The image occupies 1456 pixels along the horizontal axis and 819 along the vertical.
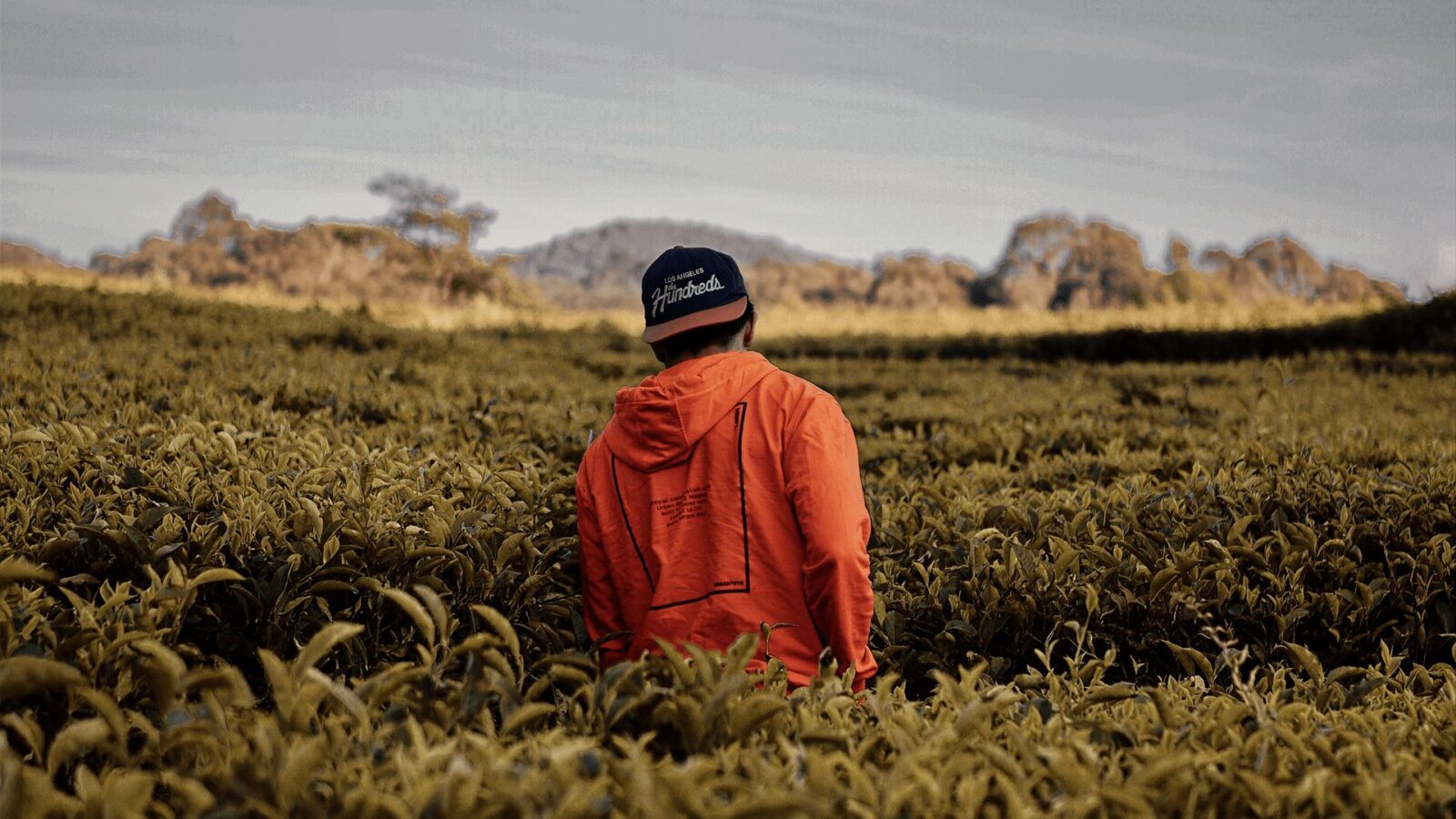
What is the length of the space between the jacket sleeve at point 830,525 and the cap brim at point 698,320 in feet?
1.14

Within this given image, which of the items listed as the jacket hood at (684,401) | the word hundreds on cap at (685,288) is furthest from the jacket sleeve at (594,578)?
the word hundreds on cap at (685,288)

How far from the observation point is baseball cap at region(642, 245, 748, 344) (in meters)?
2.68

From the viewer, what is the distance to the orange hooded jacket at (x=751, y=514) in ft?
8.30

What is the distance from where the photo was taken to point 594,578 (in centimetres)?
288

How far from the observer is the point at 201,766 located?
1.60 m

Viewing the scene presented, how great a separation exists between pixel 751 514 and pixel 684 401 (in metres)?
0.37

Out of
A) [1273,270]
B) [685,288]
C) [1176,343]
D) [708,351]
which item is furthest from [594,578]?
[1273,270]

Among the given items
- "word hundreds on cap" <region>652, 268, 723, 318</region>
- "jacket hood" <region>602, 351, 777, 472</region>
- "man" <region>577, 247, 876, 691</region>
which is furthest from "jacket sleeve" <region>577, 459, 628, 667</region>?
"word hundreds on cap" <region>652, 268, 723, 318</region>

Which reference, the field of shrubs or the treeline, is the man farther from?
the treeline

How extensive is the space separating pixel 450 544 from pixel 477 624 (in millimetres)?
281

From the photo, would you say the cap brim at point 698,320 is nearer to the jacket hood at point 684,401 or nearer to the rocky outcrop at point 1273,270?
the jacket hood at point 684,401

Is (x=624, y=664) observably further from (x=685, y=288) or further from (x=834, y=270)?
(x=834, y=270)

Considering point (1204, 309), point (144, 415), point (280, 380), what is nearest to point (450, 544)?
point (144, 415)

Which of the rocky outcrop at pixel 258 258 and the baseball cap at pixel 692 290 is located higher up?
the rocky outcrop at pixel 258 258
